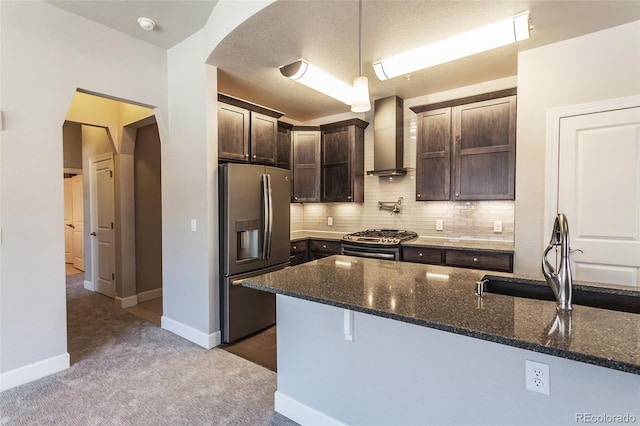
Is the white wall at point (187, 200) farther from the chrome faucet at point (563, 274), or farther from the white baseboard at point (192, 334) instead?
the chrome faucet at point (563, 274)

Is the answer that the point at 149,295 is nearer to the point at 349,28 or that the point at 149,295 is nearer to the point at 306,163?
the point at 306,163

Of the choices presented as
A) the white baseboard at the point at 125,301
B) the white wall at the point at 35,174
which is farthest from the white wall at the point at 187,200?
the white baseboard at the point at 125,301

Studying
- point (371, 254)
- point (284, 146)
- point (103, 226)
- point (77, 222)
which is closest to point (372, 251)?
point (371, 254)

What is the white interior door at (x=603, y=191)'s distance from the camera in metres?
2.45

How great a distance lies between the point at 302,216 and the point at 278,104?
1.78 metres

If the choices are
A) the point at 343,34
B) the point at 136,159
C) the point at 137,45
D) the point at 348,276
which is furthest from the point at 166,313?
the point at 343,34

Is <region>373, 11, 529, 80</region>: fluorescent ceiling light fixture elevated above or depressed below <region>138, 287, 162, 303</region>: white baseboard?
above

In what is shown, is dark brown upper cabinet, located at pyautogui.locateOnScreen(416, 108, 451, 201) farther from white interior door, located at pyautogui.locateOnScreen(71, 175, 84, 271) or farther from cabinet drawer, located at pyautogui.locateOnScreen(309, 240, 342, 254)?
white interior door, located at pyautogui.locateOnScreen(71, 175, 84, 271)

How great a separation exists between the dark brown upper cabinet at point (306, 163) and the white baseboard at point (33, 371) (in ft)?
9.73

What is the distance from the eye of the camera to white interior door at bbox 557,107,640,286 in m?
2.45

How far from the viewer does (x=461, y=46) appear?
2373mm

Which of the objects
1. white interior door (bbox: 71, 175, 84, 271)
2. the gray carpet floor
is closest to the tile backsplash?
the gray carpet floor

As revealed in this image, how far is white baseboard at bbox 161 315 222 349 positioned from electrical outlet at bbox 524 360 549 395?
2654 mm

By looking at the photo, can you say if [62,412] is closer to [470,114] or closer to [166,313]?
[166,313]
